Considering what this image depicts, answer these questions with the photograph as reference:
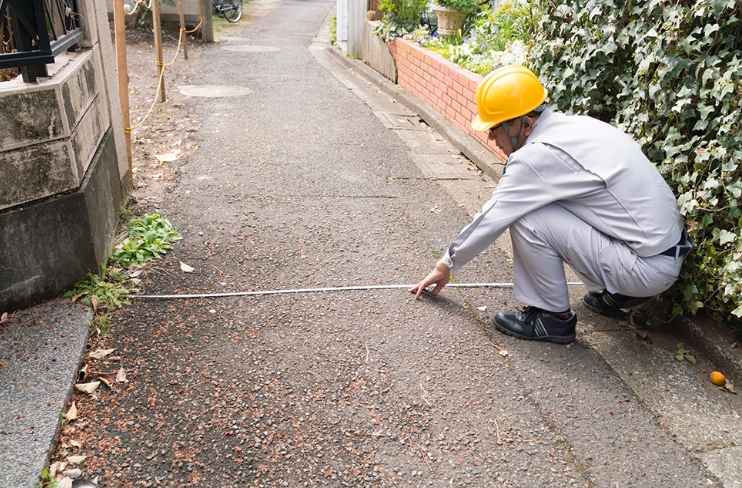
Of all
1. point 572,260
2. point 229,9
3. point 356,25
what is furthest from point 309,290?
point 229,9

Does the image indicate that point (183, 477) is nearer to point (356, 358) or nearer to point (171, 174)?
point (356, 358)

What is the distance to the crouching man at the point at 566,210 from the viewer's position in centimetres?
284

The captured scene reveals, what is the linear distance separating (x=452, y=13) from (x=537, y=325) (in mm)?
6127

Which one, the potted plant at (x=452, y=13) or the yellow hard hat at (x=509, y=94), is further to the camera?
the potted plant at (x=452, y=13)

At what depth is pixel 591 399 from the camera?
2773mm

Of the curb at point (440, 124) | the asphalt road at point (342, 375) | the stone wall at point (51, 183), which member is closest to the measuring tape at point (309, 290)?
the asphalt road at point (342, 375)

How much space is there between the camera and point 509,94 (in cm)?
296

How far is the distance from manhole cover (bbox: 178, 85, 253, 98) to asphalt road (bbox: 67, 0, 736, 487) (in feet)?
11.6

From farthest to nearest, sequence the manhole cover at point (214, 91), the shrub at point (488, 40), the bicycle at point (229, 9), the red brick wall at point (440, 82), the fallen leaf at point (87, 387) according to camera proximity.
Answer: the bicycle at point (229, 9) < the manhole cover at point (214, 91) < the red brick wall at point (440, 82) < the shrub at point (488, 40) < the fallen leaf at point (87, 387)

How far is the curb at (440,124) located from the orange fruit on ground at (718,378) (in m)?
2.85

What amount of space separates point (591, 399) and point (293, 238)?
2278 millimetres

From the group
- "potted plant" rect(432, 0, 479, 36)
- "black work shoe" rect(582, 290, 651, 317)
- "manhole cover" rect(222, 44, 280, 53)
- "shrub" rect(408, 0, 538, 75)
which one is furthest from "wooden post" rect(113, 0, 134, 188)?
"manhole cover" rect(222, 44, 280, 53)

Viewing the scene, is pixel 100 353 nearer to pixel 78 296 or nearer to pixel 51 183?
pixel 78 296

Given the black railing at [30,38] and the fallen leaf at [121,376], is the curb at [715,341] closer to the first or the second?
the fallen leaf at [121,376]
